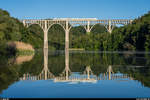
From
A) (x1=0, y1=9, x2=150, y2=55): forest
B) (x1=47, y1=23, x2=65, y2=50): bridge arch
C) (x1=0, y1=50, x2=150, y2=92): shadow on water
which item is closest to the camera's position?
(x1=0, y1=50, x2=150, y2=92): shadow on water

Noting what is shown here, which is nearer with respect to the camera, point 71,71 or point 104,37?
point 71,71

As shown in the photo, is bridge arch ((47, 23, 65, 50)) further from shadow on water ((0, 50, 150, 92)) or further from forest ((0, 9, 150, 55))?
shadow on water ((0, 50, 150, 92))

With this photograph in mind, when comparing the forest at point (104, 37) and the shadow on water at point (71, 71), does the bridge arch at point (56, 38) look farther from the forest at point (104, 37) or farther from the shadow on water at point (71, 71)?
the shadow on water at point (71, 71)

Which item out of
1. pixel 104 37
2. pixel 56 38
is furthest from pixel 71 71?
pixel 56 38

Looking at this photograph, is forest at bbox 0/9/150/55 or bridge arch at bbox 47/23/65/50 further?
bridge arch at bbox 47/23/65/50

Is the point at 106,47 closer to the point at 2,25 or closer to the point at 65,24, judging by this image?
the point at 65,24

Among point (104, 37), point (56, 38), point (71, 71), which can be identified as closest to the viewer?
point (71, 71)

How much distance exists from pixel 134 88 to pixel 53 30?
10878 cm

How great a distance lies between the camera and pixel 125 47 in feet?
205

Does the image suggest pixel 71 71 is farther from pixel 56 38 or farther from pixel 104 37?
pixel 56 38

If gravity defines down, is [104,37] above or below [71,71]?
above

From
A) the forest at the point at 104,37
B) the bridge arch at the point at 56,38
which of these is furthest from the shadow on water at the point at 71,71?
the bridge arch at the point at 56,38

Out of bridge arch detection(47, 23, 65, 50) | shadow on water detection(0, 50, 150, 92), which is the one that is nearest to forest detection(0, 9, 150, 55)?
bridge arch detection(47, 23, 65, 50)

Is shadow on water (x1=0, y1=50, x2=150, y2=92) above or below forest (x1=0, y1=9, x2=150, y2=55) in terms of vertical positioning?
below
